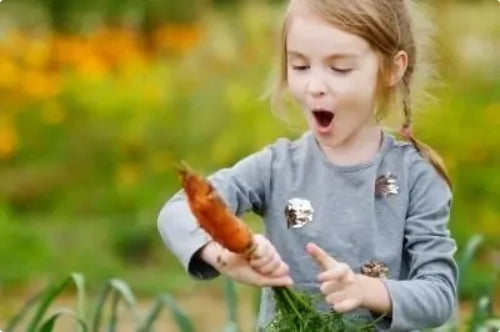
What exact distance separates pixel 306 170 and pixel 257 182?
86 millimetres

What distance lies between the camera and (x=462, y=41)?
8117mm

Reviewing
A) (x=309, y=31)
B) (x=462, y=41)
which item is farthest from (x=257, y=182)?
(x=462, y=41)

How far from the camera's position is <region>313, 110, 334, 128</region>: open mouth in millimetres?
2898

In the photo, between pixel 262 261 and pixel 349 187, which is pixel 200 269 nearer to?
pixel 262 261

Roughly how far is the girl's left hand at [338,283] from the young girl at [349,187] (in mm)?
39

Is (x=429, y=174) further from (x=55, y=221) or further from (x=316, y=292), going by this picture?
(x=55, y=221)

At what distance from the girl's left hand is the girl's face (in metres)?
0.25

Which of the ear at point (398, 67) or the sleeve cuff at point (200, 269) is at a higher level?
the ear at point (398, 67)

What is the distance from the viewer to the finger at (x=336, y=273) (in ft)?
8.91

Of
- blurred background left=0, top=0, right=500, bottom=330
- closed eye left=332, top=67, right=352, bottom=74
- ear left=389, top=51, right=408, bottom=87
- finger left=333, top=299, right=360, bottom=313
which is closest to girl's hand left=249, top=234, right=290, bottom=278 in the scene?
finger left=333, top=299, right=360, bottom=313

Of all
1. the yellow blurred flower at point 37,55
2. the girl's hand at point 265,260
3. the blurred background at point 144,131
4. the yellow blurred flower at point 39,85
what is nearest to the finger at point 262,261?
the girl's hand at point 265,260

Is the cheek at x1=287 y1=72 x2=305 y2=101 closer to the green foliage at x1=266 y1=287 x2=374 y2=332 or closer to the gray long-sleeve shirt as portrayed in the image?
the gray long-sleeve shirt

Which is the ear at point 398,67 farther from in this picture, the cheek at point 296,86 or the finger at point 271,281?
the finger at point 271,281

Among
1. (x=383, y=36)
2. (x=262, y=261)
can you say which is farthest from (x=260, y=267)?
(x=383, y=36)
